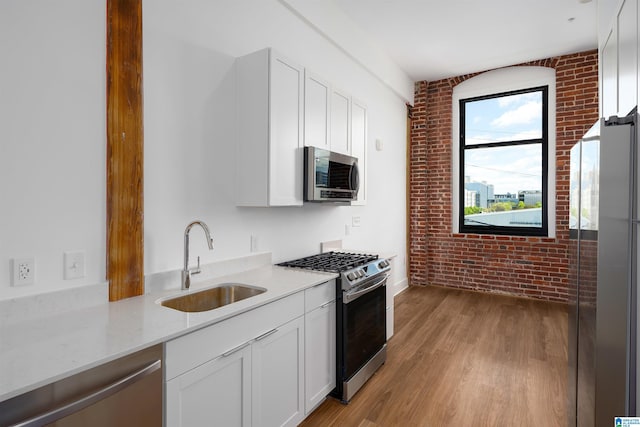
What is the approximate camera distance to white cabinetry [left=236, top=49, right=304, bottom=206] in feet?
7.55

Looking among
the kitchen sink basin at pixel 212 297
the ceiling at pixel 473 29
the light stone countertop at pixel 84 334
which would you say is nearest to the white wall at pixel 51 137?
the light stone countertop at pixel 84 334

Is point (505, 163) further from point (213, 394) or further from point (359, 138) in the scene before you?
point (213, 394)

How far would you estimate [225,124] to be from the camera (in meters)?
2.38

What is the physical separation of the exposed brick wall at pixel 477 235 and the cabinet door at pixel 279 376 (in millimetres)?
3976

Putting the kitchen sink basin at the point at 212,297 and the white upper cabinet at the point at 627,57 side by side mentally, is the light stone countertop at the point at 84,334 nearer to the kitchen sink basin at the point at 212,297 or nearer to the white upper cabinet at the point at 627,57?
the kitchen sink basin at the point at 212,297

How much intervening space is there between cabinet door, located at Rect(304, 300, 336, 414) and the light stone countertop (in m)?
0.41

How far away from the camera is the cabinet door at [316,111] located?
2.62 m

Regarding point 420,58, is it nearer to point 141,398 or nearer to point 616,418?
point 616,418

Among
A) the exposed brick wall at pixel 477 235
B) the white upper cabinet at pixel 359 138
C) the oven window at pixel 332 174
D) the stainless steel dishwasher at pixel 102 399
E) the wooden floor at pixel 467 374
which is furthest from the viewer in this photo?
the exposed brick wall at pixel 477 235

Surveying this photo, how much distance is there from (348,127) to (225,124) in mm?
1246

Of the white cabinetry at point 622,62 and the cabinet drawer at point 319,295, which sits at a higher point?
the white cabinetry at point 622,62

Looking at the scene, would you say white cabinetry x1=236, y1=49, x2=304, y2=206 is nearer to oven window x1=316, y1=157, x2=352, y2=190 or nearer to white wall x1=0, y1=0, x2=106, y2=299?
oven window x1=316, y1=157, x2=352, y2=190

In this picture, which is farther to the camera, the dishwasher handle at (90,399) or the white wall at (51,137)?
the white wall at (51,137)

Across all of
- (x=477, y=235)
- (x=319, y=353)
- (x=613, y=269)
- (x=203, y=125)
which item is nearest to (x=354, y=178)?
(x=203, y=125)
